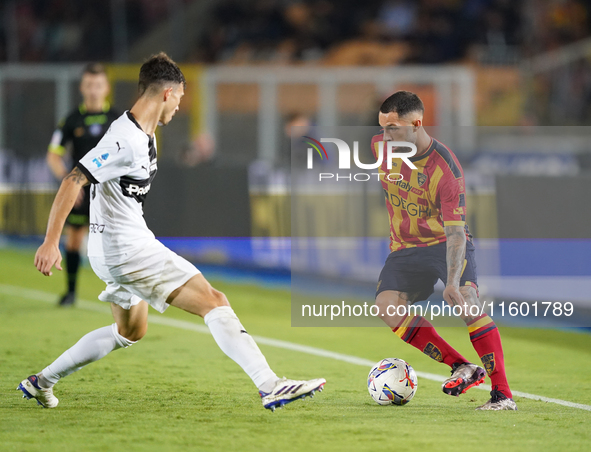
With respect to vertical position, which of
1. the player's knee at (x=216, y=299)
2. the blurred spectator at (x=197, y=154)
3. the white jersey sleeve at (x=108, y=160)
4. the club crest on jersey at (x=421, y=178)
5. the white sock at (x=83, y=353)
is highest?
the blurred spectator at (x=197, y=154)

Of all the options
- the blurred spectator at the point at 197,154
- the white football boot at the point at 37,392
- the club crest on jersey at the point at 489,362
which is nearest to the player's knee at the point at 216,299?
the white football boot at the point at 37,392

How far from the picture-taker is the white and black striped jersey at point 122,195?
4.32 m

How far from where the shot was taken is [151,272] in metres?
→ 4.41

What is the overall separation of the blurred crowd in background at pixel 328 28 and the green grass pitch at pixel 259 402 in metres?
12.0

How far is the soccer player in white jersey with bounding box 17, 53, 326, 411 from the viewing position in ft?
14.0

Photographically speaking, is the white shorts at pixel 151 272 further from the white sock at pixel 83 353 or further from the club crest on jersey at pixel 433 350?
the club crest on jersey at pixel 433 350

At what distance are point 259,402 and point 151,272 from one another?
109cm

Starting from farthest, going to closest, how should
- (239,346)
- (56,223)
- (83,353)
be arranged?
(83,353), (239,346), (56,223)

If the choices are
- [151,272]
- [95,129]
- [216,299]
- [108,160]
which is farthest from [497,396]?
[95,129]

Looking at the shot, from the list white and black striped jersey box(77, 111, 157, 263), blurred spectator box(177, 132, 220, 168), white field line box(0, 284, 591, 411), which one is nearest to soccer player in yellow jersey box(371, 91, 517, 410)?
white field line box(0, 284, 591, 411)

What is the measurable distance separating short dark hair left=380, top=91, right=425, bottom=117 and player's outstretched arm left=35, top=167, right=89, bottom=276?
66.4 inches

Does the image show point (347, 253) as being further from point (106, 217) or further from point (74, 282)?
point (106, 217)

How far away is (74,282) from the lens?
8.99 m

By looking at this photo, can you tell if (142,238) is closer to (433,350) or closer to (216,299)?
(216,299)
